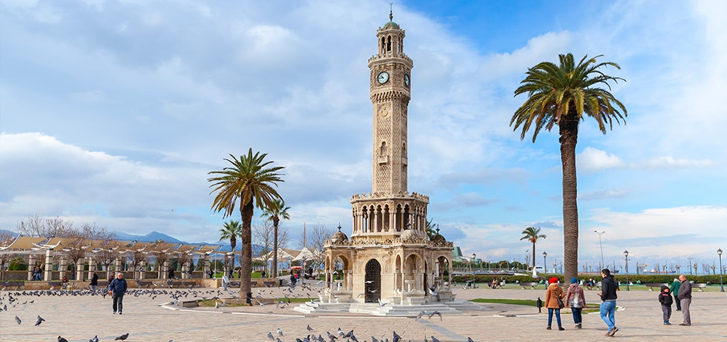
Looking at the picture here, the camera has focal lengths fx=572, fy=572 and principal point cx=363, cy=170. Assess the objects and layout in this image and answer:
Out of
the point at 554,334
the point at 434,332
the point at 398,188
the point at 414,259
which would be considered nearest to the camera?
the point at 554,334

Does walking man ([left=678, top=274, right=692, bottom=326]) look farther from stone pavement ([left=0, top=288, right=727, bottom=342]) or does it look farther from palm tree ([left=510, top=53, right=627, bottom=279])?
palm tree ([left=510, top=53, right=627, bottom=279])

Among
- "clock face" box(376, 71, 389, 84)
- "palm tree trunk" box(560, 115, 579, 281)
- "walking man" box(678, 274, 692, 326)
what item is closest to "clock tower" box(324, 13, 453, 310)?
"clock face" box(376, 71, 389, 84)

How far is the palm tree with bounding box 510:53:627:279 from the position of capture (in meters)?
30.5

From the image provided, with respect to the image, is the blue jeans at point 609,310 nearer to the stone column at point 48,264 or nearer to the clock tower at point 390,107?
the clock tower at point 390,107

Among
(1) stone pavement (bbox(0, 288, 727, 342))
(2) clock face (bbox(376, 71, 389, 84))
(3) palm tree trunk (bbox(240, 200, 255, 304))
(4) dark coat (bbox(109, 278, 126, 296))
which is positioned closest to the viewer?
(1) stone pavement (bbox(0, 288, 727, 342))

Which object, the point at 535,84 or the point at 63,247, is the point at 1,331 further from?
the point at 63,247

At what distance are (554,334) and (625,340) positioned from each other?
7.13ft

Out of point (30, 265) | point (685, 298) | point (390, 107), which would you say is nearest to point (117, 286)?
point (390, 107)

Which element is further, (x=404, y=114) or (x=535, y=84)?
(x=404, y=114)

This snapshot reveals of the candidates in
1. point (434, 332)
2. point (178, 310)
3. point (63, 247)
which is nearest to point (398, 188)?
point (178, 310)

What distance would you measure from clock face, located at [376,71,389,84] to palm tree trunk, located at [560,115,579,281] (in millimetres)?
13218

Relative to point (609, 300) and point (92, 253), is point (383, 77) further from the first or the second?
point (92, 253)

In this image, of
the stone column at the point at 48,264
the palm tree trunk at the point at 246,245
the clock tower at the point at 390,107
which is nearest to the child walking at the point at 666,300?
the clock tower at the point at 390,107

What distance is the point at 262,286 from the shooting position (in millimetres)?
63656
